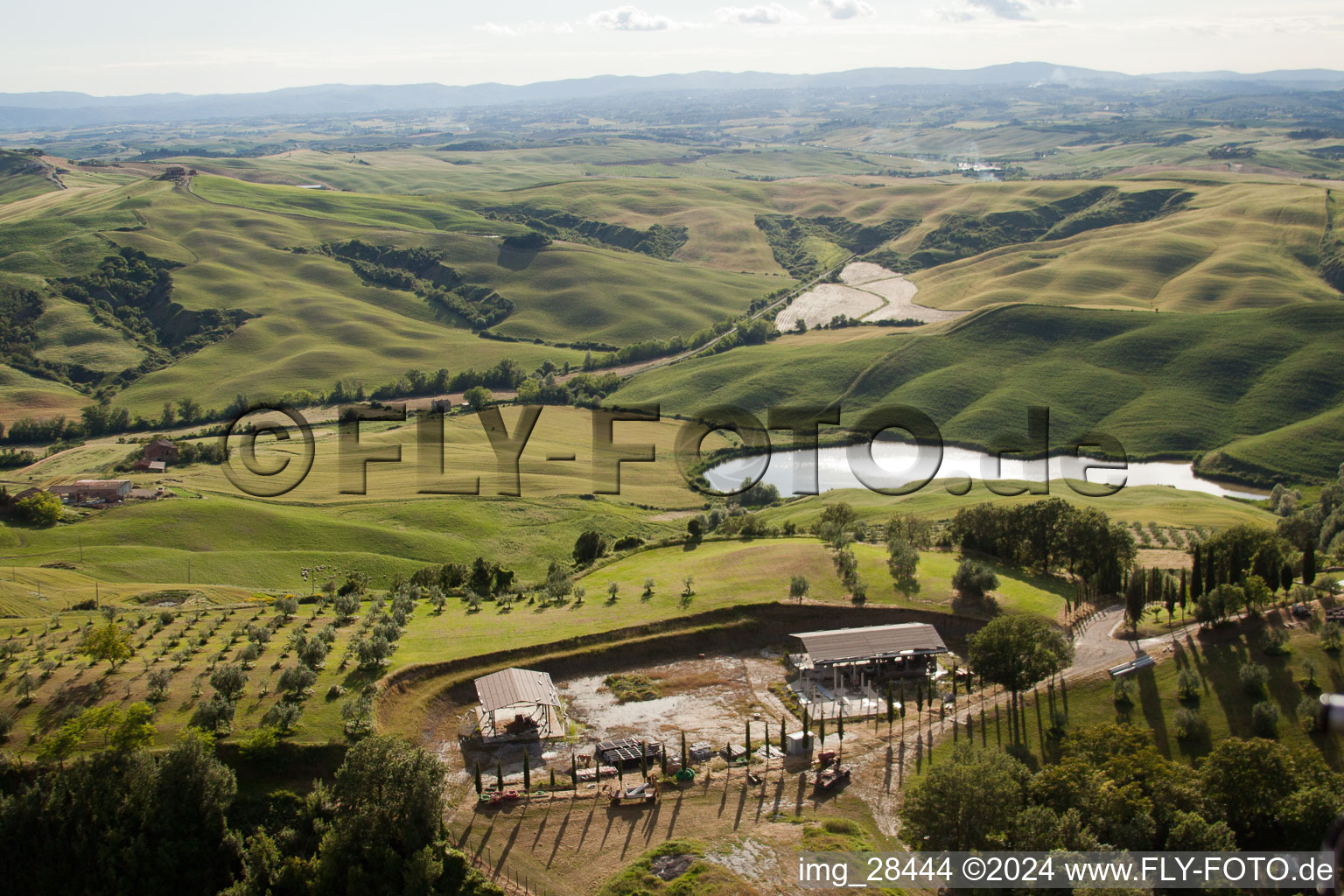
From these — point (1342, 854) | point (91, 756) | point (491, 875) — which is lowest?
point (491, 875)

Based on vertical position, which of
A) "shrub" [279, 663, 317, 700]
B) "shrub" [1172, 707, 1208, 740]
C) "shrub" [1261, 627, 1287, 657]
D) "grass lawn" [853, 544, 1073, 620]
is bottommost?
"shrub" [1172, 707, 1208, 740]

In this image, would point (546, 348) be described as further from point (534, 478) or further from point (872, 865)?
point (872, 865)

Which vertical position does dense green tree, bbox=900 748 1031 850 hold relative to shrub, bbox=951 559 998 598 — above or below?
below

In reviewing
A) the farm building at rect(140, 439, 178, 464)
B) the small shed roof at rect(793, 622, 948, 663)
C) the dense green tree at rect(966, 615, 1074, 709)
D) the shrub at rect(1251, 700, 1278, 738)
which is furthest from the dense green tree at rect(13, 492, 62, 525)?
the shrub at rect(1251, 700, 1278, 738)

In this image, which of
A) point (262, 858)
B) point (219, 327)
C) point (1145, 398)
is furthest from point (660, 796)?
point (219, 327)

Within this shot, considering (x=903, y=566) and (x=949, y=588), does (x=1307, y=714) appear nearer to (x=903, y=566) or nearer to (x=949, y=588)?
(x=949, y=588)

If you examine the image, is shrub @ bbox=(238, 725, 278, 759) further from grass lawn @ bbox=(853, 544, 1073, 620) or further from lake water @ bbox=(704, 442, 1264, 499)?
lake water @ bbox=(704, 442, 1264, 499)

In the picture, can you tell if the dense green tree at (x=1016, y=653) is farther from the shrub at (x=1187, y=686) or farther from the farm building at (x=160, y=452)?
the farm building at (x=160, y=452)
